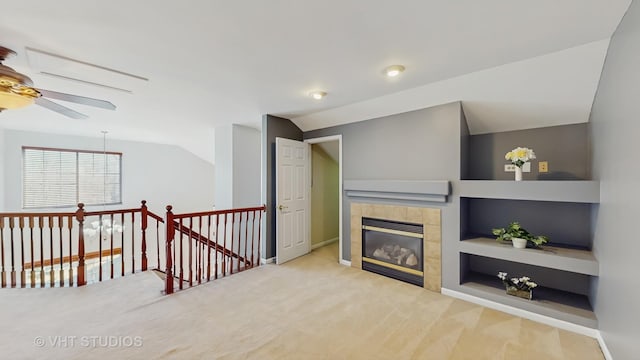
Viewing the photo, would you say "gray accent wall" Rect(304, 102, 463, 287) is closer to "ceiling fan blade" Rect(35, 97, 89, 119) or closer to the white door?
the white door

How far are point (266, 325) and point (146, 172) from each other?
6528 millimetres

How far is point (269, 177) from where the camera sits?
4145 millimetres

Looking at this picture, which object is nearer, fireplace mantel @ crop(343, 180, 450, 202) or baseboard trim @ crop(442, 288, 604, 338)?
baseboard trim @ crop(442, 288, 604, 338)

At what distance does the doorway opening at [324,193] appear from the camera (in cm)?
496

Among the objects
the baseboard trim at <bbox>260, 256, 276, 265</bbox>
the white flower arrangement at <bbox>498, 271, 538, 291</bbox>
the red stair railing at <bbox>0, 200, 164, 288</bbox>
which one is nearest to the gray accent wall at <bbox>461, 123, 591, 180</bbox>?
the white flower arrangement at <bbox>498, 271, 538, 291</bbox>

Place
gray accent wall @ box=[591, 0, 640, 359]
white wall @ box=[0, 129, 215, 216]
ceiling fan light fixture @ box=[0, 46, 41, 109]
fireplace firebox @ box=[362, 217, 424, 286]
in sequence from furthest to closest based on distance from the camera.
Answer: white wall @ box=[0, 129, 215, 216], fireplace firebox @ box=[362, 217, 424, 286], ceiling fan light fixture @ box=[0, 46, 41, 109], gray accent wall @ box=[591, 0, 640, 359]

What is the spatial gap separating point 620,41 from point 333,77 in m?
2.11

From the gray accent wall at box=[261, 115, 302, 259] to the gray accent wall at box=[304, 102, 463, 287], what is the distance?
1.01 meters

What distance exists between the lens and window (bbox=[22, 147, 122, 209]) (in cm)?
562

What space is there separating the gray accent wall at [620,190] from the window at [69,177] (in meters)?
8.72

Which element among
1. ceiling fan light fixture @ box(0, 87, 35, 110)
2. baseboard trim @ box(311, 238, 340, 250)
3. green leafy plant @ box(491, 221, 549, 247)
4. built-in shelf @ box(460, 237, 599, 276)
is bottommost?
baseboard trim @ box(311, 238, 340, 250)

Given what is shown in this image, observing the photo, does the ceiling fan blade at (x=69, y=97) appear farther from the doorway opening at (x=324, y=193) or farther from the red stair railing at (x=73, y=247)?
the doorway opening at (x=324, y=193)

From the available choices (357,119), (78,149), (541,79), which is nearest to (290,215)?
(357,119)

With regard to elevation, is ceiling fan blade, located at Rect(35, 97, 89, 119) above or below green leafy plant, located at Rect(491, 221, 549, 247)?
above
